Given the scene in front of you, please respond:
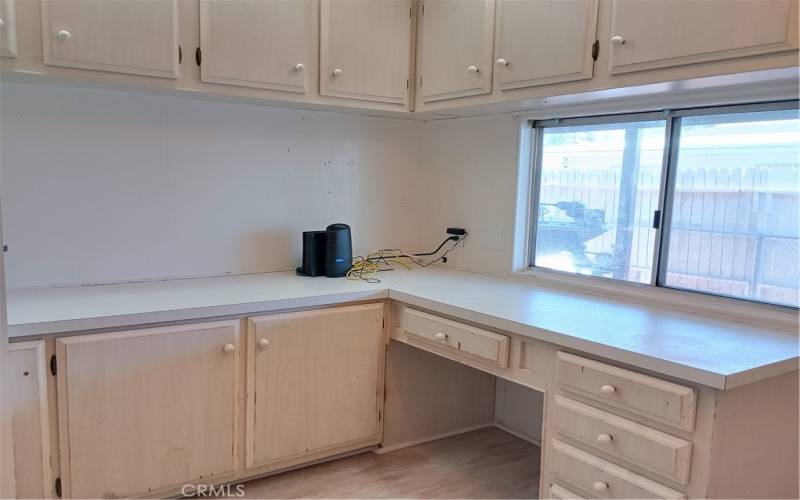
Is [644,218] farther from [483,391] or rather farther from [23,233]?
[23,233]

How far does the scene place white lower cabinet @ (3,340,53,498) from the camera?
164 cm

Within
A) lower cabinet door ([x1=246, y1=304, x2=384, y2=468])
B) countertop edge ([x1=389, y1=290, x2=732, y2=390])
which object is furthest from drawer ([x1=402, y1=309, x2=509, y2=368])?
lower cabinet door ([x1=246, y1=304, x2=384, y2=468])

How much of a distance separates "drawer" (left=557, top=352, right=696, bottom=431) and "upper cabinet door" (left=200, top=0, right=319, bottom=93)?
4.82 ft

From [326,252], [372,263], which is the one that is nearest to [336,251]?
[326,252]

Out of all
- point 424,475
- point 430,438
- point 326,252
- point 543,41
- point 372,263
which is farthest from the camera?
point 372,263

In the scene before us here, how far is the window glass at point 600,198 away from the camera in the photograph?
2186 millimetres

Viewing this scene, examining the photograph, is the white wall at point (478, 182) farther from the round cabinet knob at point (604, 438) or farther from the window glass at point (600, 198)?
the round cabinet knob at point (604, 438)

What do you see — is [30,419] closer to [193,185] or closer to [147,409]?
[147,409]

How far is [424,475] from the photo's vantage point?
90.7 inches

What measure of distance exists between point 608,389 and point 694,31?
1.03 meters

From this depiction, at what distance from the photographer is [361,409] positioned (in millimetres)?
2342

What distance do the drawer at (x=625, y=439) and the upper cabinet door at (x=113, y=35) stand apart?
5.75ft

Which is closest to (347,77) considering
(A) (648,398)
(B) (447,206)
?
(B) (447,206)

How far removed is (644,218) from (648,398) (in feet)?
3.08
